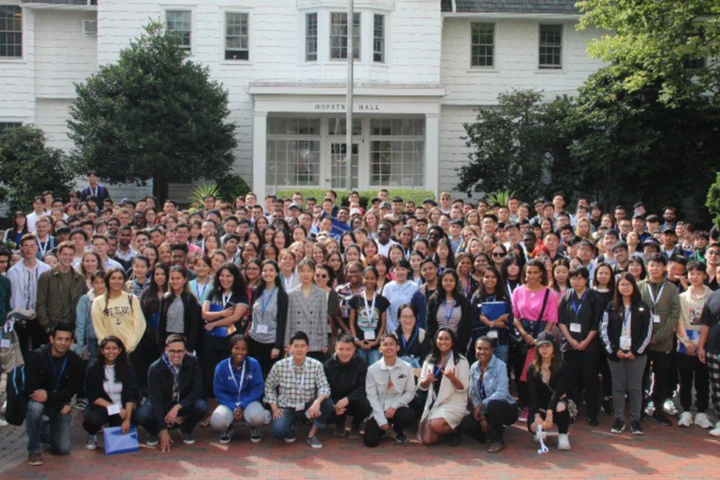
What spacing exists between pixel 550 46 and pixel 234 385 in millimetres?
21948

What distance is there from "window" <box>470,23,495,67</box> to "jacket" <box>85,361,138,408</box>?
2135 centimetres

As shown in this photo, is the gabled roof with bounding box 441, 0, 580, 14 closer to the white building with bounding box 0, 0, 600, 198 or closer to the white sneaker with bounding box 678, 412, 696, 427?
the white building with bounding box 0, 0, 600, 198

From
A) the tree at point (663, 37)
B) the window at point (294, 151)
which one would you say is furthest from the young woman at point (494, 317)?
the window at point (294, 151)

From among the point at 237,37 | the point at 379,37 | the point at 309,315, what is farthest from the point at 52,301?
the point at 379,37

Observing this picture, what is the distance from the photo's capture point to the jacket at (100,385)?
9.27 meters

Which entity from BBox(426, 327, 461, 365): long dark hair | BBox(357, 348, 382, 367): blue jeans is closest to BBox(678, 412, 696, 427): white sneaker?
BBox(426, 327, 461, 365): long dark hair

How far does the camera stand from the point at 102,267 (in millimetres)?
11492

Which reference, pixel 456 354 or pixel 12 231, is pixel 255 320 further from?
pixel 12 231

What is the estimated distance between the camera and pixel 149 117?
2394 centimetres

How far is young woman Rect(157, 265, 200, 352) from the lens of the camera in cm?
1014

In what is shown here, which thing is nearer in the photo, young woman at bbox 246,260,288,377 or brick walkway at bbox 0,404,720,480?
brick walkway at bbox 0,404,720,480

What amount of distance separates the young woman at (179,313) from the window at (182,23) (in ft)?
60.7

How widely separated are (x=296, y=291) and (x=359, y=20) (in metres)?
18.1

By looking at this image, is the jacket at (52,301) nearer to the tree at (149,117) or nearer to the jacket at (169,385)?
the jacket at (169,385)
